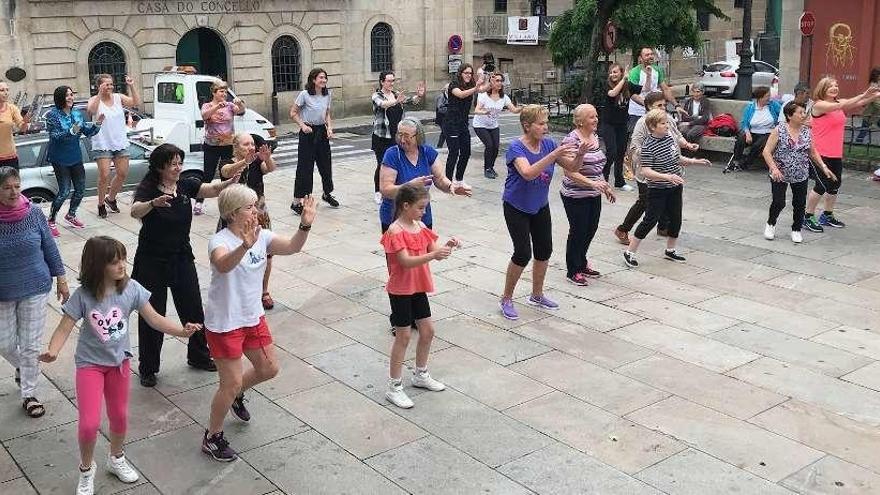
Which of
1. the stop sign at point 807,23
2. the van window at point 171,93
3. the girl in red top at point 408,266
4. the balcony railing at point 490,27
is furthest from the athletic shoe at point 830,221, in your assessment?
the balcony railing at point 490,27

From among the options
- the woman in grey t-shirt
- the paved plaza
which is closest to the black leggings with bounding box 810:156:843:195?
the paved plaza

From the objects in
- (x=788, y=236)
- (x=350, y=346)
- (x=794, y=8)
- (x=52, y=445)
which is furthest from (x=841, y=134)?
(x=794, y=8)

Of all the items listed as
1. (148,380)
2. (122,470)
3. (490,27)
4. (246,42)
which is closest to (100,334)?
(122,470)

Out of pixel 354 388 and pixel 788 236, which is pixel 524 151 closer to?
pixel 354 388

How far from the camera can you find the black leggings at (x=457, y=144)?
45.7 feet

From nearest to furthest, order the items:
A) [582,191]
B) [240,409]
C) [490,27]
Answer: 1. [240,409]
2. [582,191]
3. [490,27]

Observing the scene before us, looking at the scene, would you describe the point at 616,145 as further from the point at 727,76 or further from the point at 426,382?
the point at 727,76

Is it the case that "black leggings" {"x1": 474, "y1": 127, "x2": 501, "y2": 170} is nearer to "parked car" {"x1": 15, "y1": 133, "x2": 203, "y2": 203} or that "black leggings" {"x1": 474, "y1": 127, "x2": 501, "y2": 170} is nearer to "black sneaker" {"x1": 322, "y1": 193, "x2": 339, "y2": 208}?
"black sneaker" {"x1": 322, "y1": 193, "x2": 339, "y2": 208}

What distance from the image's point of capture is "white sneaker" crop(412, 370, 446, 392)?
6918mm

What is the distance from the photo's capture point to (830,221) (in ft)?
38.8

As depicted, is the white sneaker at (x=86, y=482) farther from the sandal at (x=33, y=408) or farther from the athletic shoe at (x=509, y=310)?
the athletic shoe at (x=509, y=310)

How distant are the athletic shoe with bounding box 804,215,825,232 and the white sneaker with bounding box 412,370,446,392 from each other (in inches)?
250

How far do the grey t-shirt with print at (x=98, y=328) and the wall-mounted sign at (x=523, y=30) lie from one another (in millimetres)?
33707

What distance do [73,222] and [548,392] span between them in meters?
7.20
